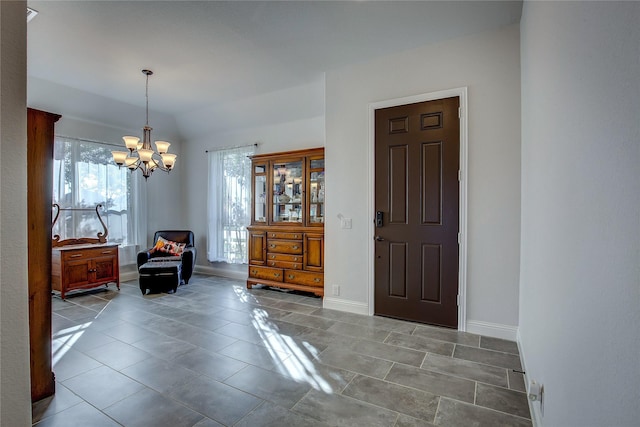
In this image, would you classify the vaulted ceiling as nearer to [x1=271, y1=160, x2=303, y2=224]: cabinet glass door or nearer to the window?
the window

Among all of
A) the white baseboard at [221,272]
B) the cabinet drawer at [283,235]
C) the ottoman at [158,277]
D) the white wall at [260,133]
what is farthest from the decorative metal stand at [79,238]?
the cabinet drawer at [283,235]

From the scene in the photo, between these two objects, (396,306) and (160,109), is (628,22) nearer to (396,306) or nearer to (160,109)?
(396,306)

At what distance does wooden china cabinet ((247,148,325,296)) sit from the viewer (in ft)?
14.0

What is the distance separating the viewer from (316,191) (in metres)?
4.39

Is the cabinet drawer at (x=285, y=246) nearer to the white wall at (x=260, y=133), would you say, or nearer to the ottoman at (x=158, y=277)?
the ottoman at (x=158, y=277)

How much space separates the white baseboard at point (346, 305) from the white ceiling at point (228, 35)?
2839 millimetres

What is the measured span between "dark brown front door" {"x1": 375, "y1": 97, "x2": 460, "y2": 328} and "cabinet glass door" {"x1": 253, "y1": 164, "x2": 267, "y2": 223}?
2.10m

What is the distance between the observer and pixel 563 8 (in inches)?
49.8

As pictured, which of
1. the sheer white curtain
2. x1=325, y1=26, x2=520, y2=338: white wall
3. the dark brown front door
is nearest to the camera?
x1=325, y1=26, x2=520, y2=338: white wall

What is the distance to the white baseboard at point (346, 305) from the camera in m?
3.58

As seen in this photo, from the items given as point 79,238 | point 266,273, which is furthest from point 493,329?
point 79,238

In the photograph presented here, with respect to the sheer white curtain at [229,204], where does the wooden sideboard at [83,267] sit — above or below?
below

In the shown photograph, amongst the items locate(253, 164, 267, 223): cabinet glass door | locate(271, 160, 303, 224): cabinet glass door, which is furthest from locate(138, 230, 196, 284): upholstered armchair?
locate(271, 160, 303, 224): cabinet glass door

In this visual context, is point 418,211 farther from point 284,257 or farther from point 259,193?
point 259,193
